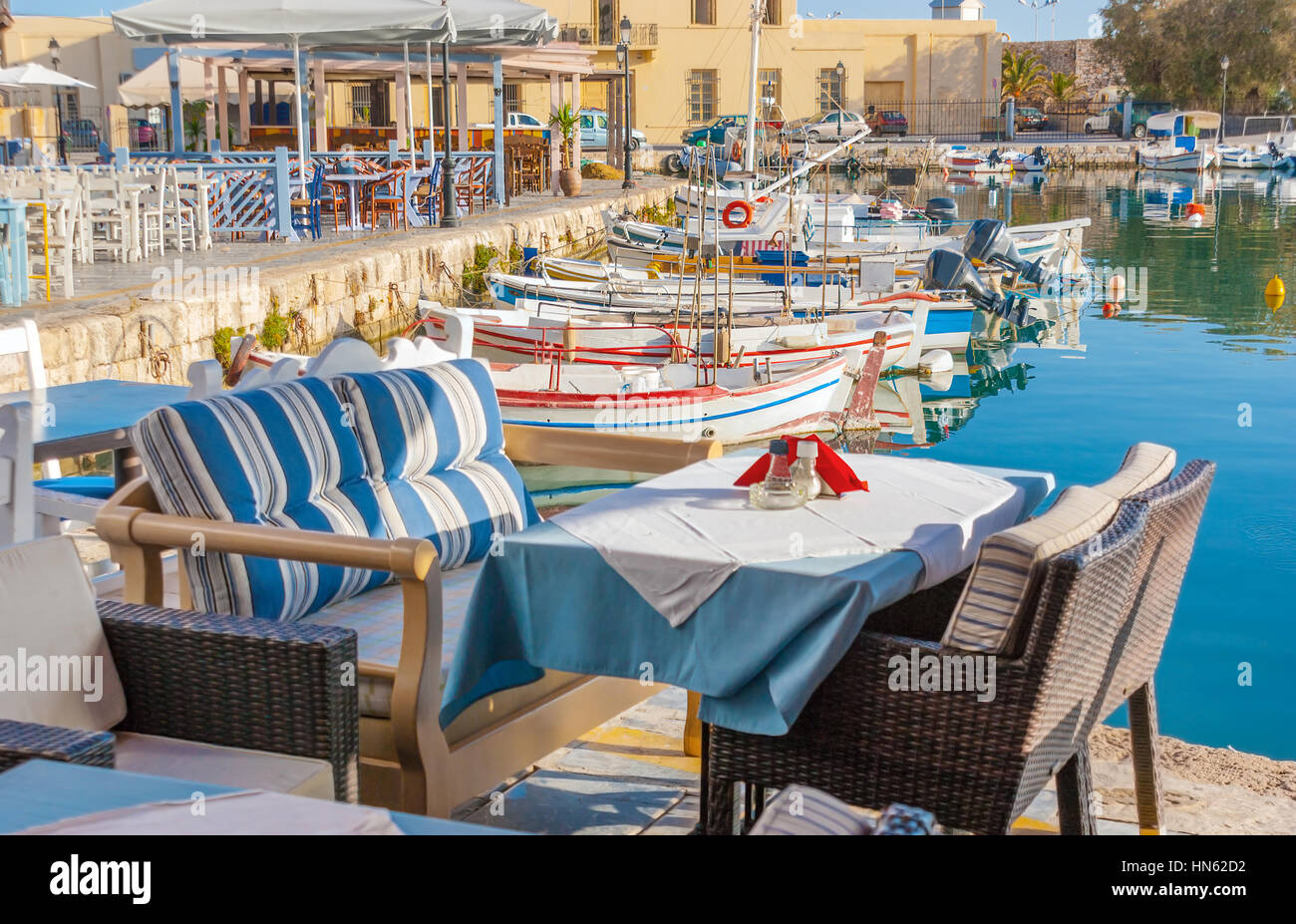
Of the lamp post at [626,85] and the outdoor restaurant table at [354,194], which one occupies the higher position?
the lamp post at [626,85]

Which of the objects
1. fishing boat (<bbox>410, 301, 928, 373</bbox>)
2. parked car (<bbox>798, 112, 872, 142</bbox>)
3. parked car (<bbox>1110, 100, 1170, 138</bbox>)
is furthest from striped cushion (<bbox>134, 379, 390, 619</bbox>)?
parked car (<bbox>1110, 100, 1170, 138</bbox>)

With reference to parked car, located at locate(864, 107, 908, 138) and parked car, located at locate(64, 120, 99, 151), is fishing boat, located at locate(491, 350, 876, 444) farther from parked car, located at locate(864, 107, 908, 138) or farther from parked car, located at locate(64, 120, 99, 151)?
parked car, located at locate(864, 107, 908, 138)

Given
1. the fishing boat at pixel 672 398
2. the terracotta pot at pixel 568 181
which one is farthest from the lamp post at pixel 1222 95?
the fishing boat at pixel 672 398

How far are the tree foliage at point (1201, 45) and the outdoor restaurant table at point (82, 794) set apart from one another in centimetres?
5668

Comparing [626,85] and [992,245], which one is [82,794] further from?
[626,85]

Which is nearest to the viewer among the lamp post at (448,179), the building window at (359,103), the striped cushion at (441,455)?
the striped cushion at (441,455)

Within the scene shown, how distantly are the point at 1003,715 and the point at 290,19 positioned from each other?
1219 cm

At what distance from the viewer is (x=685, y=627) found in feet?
9.25

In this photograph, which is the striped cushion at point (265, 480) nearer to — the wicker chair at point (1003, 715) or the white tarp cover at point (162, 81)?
the wicker chair at point (1003, 715)

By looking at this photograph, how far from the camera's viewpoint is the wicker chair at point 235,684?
99.6 inches

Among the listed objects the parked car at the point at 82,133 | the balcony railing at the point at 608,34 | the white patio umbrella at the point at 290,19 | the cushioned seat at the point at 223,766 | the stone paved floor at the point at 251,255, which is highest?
the balcony railing at the point at 608,34

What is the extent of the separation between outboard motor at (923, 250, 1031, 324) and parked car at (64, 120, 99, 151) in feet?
97.1

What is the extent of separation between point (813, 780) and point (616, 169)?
28225 mm

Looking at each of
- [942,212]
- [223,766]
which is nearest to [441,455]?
[223,766]
